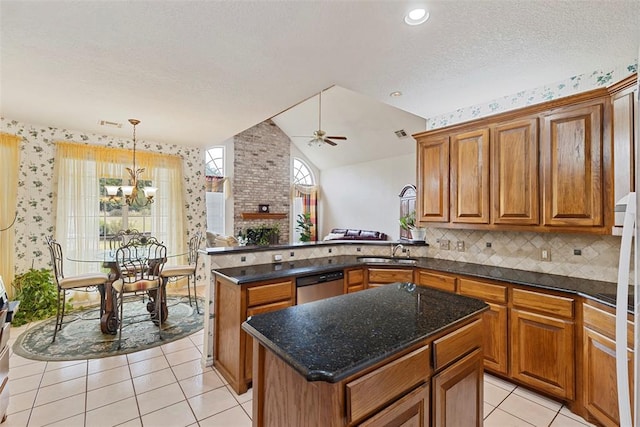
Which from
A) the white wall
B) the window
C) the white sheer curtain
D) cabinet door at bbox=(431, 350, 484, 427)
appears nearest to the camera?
cabinet door at bbox=(431, 350, 484, 427)

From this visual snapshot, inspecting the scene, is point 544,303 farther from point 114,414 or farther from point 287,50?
point 114,414

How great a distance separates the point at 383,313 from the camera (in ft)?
5.08

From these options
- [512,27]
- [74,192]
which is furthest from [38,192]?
[512,27]

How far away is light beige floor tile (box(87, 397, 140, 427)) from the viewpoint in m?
2.01

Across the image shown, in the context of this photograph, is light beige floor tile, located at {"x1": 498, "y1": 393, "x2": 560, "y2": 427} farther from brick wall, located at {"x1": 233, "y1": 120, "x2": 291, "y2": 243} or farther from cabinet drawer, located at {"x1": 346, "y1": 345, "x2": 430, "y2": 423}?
brick wall, located at {"x1": 233, "y1": 120, "x2": 291, "y2": 243}

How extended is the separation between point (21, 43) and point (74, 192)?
298cm

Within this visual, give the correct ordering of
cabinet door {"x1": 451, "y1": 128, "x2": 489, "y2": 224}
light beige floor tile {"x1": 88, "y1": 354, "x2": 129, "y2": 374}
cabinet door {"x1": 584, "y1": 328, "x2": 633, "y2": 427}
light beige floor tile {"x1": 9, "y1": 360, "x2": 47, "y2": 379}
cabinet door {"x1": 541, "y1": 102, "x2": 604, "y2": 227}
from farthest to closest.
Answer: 1. cabinet door {"x1": 451, "y1": 128, "x2": 489, "y2": 224}
2. light beige floor tile {"x1": 88, "y1": 354, "x2": 129, "y2": 374}
3. light beige floor tile {"x1": 9, "y1": 360, "x2": 47, "y2": 379}
4. cabinet door {"x1": 541, "y1": 102, "x2": 604, "y2": 227}
5. cabinet door {"x1": 584, "y1": 328, "x2": 633, "y2": 427}

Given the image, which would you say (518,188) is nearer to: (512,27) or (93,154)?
(512,27)

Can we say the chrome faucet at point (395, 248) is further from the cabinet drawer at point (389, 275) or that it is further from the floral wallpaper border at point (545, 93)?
the floral wallpaper border at point (545, 93)

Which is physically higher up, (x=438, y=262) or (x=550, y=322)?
(x=438, y=262)

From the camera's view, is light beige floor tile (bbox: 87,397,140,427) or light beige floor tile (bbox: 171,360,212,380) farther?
light beige floor tile (bbox: 171,360,212,380)

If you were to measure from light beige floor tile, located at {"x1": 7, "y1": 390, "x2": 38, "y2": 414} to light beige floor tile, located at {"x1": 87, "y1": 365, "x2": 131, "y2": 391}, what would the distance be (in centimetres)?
34

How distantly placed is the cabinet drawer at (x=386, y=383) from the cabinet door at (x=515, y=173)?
77.7 inches

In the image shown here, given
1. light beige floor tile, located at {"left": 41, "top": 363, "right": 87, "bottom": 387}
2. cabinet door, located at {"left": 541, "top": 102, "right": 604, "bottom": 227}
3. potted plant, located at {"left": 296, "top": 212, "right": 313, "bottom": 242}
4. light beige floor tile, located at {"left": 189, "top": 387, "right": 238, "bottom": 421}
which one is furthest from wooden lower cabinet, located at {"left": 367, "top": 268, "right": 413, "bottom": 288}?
potted plant, located at {"left": 296, "top": 212, "right": 313, "bottom": 242}
